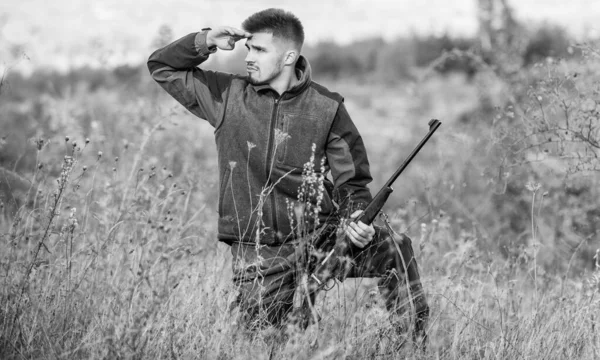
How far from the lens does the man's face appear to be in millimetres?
3920

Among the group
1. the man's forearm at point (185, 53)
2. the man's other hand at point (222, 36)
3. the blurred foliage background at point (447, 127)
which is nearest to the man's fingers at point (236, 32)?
the man's other hand at point (222, 36)

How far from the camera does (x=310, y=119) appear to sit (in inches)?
150

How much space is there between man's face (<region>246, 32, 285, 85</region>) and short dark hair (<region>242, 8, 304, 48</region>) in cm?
4

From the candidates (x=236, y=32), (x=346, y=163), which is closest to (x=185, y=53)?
(x=236, y=32)

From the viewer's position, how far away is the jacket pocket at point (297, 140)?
379 cm

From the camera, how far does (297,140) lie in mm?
3805

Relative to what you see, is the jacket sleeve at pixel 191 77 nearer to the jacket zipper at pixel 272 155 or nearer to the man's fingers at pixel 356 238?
the jacket zipper at pixel 272 155

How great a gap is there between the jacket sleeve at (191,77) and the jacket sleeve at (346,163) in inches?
23.3

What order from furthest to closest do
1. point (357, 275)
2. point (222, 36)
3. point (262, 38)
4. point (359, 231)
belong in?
point (262, 38)
point (222, 36)
point (357, 275)
point (359, 231)

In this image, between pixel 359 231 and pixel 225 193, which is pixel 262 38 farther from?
pixel 359 231

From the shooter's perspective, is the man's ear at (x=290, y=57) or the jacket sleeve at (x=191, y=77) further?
the man's ear at (x=290, y=57)

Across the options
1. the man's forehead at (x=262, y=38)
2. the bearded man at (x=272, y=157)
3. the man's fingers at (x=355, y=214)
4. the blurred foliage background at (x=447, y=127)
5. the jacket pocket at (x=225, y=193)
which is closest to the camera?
the man's fingers at (x=355, y=214)

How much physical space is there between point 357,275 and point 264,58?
1.22 m

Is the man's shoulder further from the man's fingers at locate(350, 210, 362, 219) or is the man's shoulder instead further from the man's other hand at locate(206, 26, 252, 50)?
the man's fingers at locate(350, 210, 362, 219)
